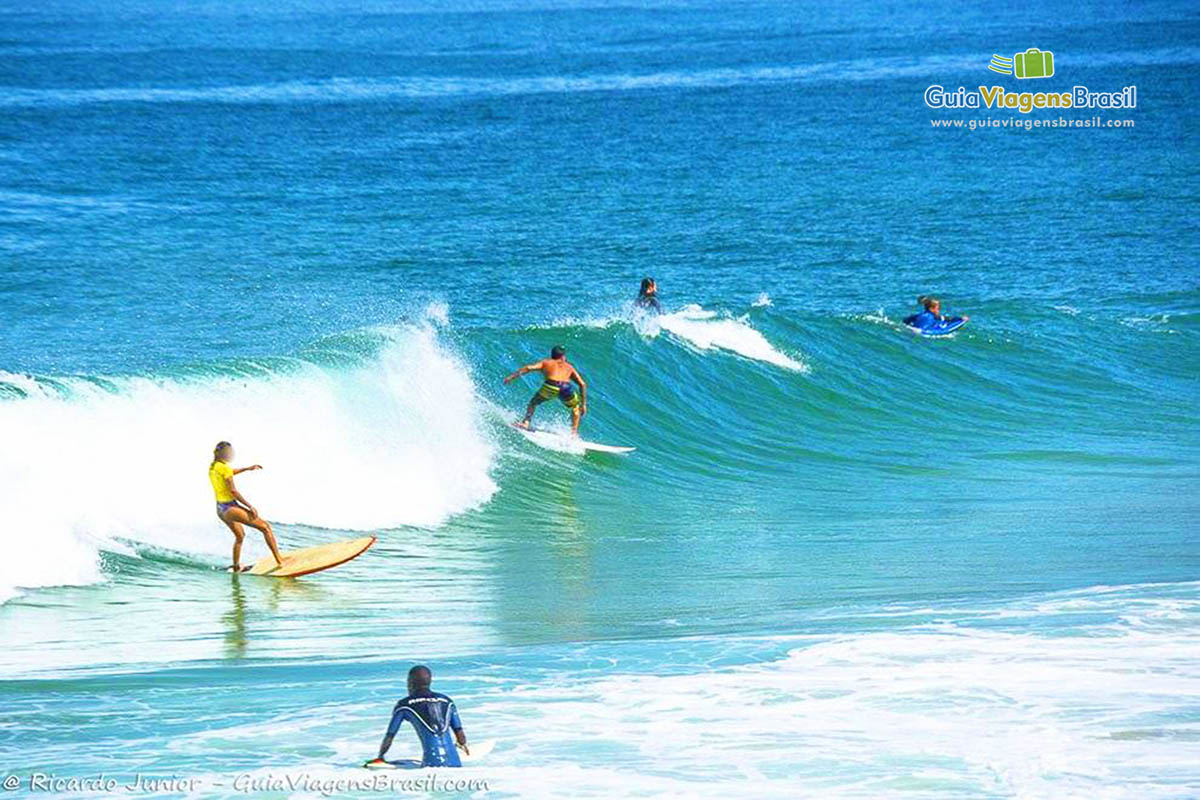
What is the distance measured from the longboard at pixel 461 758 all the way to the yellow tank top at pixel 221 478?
508cm

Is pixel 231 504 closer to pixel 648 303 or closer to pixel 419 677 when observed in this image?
pixel 419 677

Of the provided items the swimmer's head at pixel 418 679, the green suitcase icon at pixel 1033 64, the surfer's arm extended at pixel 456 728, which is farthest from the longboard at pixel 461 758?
the green suitcase icon at pixel 1033 64

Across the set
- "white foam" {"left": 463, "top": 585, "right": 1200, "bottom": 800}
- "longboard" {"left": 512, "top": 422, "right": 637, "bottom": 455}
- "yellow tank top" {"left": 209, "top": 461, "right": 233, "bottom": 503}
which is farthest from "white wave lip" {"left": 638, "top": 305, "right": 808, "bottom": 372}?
"white foam" {"left": 463, "top": 585, "right": 1200, "bottom": 800}

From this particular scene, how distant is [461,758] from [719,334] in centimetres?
1799

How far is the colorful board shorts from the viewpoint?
2052 cm

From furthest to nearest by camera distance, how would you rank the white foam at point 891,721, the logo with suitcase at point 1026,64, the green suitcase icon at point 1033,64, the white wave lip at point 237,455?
the logo with suitcase at point 1026,64 < the green suitcase icon at point 1033,64 < the white wave lip at point 237,455 < the white foam at point 891,721

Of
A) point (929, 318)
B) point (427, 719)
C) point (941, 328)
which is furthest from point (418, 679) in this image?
point (941, 328)

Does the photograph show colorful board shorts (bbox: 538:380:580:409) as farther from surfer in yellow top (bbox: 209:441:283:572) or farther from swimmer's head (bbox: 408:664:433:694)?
swimmer's head (bbox: 408:664:433:694)

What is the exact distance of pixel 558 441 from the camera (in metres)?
20.9

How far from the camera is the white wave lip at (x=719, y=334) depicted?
26.1 meters

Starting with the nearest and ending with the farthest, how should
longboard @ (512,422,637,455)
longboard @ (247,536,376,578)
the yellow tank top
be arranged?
the yellow tank top
longboard @ (247,536,376,578)
longboard @ (512,422,637,455)

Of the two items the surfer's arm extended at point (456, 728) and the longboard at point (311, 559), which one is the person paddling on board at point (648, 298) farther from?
the surfer's arm extended at point (456, 728)

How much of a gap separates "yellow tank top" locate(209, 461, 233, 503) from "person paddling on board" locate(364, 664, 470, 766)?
537 cm

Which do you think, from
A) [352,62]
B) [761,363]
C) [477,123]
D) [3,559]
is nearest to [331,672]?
[3,559]
